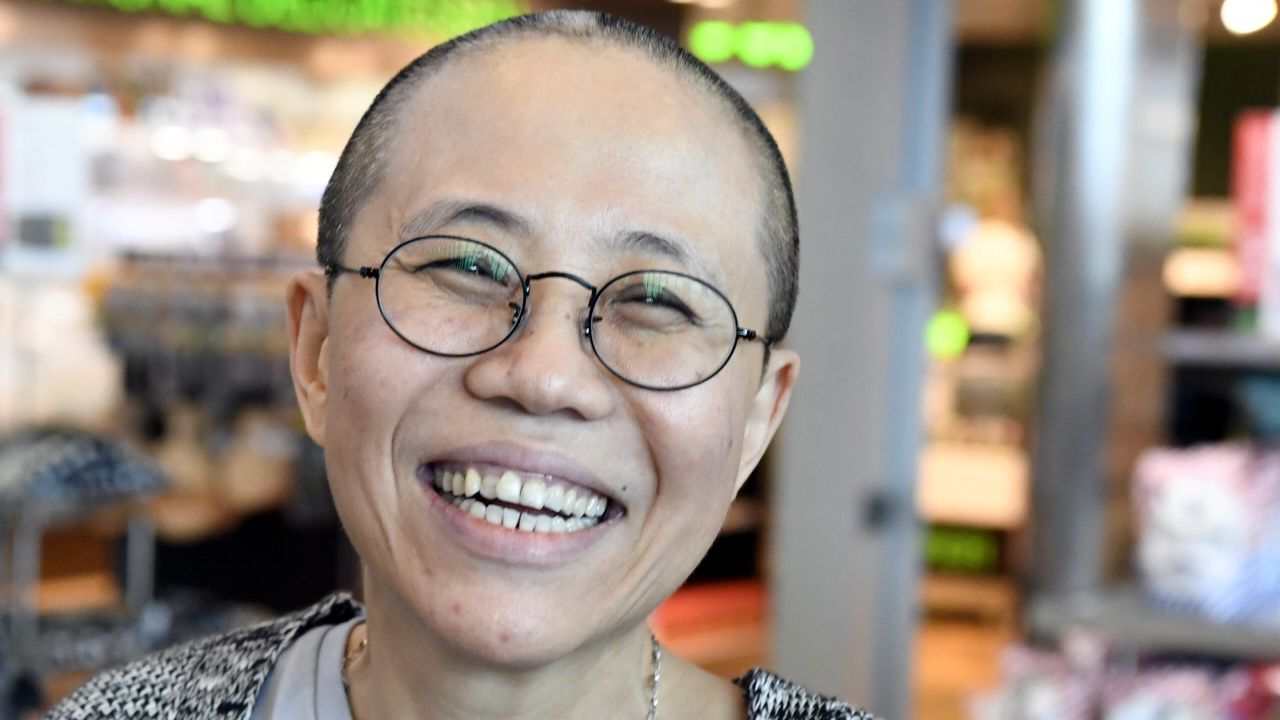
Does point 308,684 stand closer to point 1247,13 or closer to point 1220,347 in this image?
point 1220,347

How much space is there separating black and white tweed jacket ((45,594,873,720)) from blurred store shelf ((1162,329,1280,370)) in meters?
1.43

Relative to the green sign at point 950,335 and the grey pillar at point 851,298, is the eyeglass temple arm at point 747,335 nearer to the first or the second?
the grey pillar at point 851,298

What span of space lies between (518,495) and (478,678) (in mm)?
170

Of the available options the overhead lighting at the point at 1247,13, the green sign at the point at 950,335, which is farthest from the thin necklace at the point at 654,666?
the green sign at the point at 950,335

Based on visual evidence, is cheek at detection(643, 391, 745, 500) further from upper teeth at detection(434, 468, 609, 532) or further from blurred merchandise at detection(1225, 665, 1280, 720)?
blurred merchandise at detection(1225, 665, 1280, 720)

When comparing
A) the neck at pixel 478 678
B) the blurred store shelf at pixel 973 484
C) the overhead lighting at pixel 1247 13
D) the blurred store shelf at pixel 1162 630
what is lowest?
the blurred store shelf at pixel 973 484

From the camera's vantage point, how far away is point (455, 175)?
1.15m

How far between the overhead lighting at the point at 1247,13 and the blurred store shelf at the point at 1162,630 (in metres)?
1.34

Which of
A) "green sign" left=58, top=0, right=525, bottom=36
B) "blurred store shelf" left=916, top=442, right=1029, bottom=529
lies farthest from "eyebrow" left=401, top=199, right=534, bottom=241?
"blurred store shelf" left=916, top=442, right=1029, bottom=529

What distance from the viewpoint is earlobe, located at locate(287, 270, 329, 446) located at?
1301 millimetres

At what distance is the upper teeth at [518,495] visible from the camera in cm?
111

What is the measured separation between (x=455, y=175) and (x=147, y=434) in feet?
12.2

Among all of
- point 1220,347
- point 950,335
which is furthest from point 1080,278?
point 950,335

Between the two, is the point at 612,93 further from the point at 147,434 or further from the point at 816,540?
the point at 147,434
